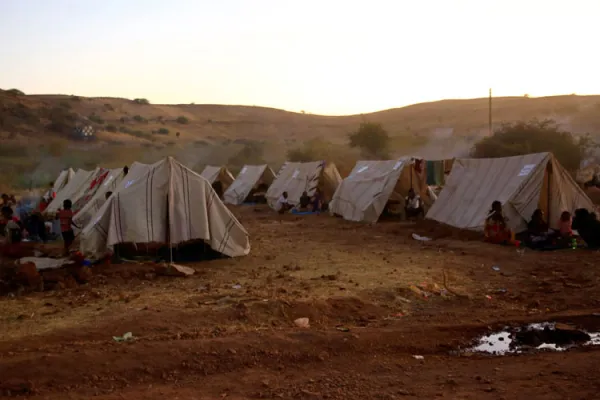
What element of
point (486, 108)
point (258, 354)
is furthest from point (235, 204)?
point (486, 108)

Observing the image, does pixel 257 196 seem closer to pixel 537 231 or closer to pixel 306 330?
pixel 537 231

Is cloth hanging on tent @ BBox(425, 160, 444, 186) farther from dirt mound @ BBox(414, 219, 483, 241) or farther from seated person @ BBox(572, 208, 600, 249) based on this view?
seated person @ BBox(572, 208, 600, 249)

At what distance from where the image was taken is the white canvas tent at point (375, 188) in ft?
53.0

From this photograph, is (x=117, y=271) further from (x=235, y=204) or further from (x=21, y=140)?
(x=21, y=140)

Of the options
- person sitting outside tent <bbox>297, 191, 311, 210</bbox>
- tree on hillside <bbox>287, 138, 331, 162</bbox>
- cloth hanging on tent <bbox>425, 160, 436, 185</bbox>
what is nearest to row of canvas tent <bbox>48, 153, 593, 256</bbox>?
person sitting outside tent <bbox>297, 191, 311, 210</bbox>

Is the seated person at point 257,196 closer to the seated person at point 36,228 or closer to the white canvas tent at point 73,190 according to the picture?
the white canvas tent at point 73,190

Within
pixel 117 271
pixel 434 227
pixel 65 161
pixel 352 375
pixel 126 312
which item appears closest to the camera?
pixel 352 375

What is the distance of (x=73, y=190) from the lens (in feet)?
62.3

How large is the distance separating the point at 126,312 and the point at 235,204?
18615 millimetres

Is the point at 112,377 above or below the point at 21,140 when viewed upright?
below

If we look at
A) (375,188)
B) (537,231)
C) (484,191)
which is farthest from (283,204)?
(537,231)

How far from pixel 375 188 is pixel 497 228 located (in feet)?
18.5

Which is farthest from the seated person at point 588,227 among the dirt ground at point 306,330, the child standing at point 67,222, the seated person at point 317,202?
the seated person at point 317,202

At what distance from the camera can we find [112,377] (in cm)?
439
